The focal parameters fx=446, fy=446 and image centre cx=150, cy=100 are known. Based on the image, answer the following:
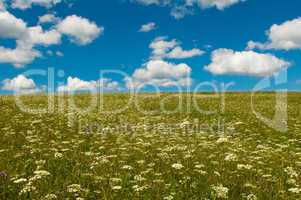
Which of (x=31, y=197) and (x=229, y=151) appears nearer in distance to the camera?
(x=31, y=197)

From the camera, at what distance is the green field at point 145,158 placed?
567 inches

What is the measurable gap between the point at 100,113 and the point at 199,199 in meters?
23.8

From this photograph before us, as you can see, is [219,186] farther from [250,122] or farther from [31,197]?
[250,122]

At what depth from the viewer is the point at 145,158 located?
18.9 meters

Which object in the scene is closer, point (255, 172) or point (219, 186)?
point (219, 186)

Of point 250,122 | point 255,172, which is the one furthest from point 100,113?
point 255,172

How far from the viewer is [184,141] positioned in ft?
76.1

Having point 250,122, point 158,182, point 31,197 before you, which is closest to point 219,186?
point 158,182

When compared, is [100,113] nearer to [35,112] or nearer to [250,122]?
[35,112]

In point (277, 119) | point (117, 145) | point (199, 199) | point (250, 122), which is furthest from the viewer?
point (277, 119)

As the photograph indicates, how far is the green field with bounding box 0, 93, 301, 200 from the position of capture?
14.4 metres

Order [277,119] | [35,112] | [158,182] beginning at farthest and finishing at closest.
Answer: [35,112] → [277,119] → [158,182]

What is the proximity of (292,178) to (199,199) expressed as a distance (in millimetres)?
4349

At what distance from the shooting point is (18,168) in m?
17.6
